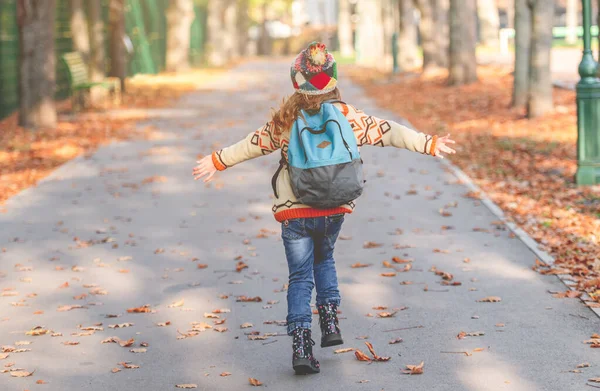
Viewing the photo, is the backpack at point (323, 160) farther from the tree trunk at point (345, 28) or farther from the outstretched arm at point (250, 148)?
the tree trunk at point (345, 28)

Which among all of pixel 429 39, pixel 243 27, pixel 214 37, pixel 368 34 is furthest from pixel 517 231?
pixel 243 27

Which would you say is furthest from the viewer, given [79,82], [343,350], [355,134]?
[79,82]

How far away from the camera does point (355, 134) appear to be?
19.1 ft

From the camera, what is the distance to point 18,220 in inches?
432

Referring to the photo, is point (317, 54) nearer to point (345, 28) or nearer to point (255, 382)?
point (255, 382)

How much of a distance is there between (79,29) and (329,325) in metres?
19.3

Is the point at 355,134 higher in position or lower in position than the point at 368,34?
higher

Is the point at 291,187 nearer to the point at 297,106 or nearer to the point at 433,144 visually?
the point at 297,106

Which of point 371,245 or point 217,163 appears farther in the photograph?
point 371,245

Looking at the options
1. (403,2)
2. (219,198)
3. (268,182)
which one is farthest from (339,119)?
(403,2)

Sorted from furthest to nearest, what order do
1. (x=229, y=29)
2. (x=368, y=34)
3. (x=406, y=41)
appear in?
1. (x=229, y=29)
2. (x=368, y=34)
3. (x=406, y=41)

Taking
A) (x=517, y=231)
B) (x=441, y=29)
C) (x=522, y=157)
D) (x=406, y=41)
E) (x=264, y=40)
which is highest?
(x=441, y=29)

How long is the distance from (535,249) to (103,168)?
24.5ft

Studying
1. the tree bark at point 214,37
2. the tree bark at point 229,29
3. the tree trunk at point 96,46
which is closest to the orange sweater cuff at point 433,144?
the tree trunk at point 96,46
